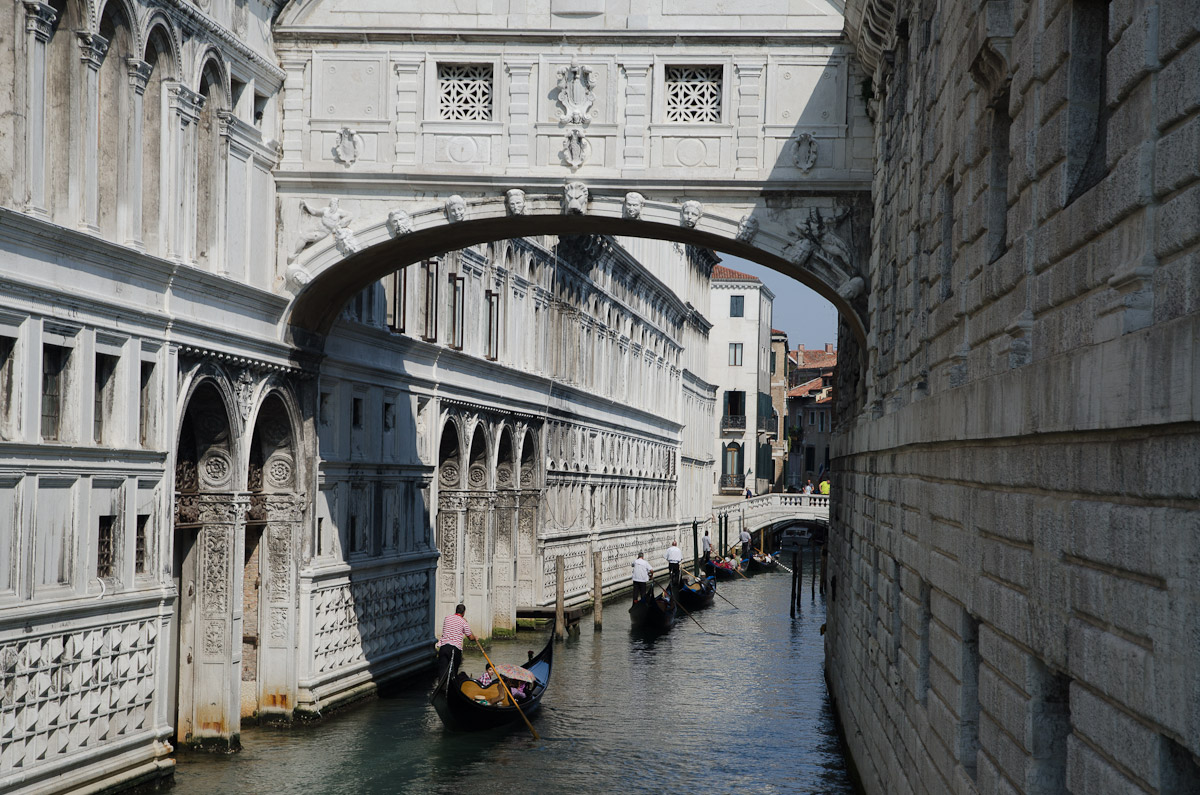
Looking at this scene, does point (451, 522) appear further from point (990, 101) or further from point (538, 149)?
point (990, 101)

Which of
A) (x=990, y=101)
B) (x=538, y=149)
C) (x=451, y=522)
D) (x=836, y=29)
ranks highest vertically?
(x=836, y=29)

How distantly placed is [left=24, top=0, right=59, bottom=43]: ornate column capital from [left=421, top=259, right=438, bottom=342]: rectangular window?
866 cm

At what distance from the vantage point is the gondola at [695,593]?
101 ft

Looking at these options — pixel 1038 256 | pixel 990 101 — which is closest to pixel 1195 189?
pixel 1038 256

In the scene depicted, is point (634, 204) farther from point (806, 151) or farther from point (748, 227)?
point (806, 151)

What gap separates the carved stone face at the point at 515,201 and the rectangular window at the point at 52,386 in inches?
188

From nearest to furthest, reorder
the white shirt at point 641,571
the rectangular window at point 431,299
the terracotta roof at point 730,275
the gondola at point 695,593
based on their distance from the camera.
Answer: the rectangular window at point 431,299 → the white shirt at point 641,571 → the gondola at point 695,593 → the terracotta roof at point 730,275

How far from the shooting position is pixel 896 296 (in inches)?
443

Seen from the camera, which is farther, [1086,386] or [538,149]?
[538,149]

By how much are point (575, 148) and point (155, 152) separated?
3.96 metres

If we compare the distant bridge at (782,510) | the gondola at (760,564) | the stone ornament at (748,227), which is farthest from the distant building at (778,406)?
the stone ornament at (748,227)

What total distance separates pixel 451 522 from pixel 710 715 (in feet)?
17.3

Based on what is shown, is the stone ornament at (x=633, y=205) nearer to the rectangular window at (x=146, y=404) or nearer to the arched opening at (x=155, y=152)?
the arched opening at (x=155, y=152)

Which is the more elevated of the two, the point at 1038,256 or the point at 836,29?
the point at 836,29
